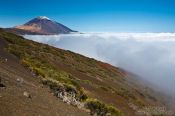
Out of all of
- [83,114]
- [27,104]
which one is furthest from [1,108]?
[83,114]

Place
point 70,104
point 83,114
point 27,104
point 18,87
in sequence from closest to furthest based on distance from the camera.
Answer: point 27,104 < point 18,87 < point 83,114 < point 70,104

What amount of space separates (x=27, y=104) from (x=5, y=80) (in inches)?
119

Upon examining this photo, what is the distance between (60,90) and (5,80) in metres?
4.95

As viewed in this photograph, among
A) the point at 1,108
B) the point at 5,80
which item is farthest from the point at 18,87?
the point at 1,108

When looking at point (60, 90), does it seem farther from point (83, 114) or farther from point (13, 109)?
point (13, 109)

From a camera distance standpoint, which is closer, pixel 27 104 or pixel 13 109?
pixel 13 109

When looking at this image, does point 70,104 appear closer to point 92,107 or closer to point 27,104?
point 92,107

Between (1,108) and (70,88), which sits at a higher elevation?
(1,108)

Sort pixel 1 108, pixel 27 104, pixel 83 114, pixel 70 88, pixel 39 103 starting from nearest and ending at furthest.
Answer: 1. pixel 1 108
2. pixel 27 104
3. pixel 39 103
4. pixel 83 114
5. pixel 70 88

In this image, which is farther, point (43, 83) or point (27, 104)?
point (43, 83)

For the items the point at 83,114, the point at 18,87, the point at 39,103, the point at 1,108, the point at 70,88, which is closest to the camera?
the point at 1,108

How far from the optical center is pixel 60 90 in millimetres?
19797

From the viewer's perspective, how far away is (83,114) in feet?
53.6

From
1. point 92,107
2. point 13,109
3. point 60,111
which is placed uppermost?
point 13,109
